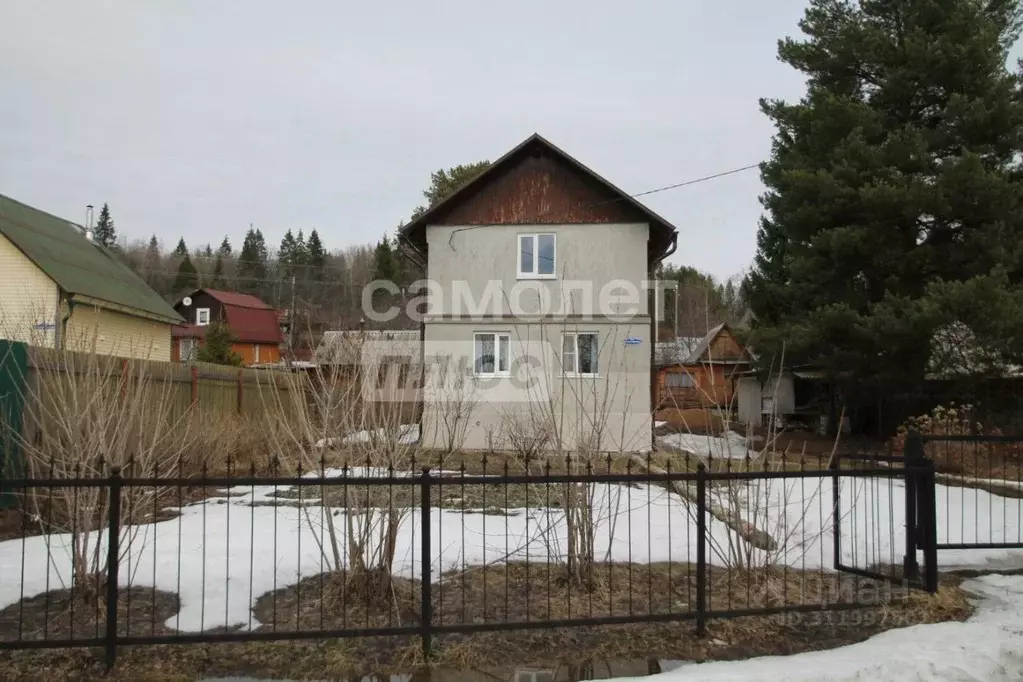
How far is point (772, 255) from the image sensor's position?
995 inches

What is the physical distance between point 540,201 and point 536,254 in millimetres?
1191

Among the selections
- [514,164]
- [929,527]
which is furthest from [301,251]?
[929,527]

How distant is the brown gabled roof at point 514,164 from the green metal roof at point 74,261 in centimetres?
1003

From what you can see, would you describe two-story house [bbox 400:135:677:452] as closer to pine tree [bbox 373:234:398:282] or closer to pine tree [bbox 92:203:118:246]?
pine tree [bbox 373:234:398:282]

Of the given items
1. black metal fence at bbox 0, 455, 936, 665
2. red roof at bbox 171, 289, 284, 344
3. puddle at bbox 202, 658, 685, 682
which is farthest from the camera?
red roof at bbox 171, 289, 284, 344

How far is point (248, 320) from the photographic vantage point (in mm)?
46000

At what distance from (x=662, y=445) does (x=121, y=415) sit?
42.4ft

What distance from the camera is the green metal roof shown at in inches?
790

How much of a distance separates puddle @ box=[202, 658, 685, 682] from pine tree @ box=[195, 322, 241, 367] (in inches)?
1057

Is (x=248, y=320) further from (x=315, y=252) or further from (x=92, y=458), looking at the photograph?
(x=92, y=458)

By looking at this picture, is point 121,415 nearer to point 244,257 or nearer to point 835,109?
point 835,109

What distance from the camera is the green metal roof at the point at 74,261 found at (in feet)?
65.8

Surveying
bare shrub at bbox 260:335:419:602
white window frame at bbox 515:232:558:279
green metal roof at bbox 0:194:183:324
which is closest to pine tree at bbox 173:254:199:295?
green metal roof at bbox 0:194:183:324

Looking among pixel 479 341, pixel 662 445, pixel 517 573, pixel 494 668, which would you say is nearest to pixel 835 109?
pixel 662 445
